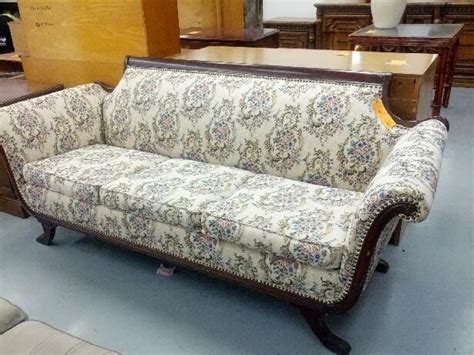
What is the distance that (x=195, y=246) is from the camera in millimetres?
1718

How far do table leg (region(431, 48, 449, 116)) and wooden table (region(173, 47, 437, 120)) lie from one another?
51.9 inches

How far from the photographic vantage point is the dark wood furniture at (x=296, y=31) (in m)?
4.80

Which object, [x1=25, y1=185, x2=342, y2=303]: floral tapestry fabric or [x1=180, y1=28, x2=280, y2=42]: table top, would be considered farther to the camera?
[x1=180, y1=28, x2=280, y2=42]: table top

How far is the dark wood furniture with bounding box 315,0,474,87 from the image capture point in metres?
4.21

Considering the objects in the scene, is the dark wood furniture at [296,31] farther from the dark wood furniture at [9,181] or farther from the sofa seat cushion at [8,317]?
the sofa seat cushion at [8,317]

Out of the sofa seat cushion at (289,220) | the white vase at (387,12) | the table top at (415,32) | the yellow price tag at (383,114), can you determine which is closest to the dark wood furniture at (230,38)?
the table top at (415,32)

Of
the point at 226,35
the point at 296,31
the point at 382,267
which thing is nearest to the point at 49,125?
the point at 382,267

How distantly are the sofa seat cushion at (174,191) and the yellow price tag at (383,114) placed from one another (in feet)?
1.90

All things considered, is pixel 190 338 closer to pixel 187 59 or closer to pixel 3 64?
pixel 187 59

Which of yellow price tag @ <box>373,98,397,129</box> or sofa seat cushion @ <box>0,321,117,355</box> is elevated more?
yellow price tag @ <box>373,98,397,129</box>

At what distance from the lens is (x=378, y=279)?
192 cm

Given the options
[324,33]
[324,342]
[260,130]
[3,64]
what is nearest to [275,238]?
[324,342]

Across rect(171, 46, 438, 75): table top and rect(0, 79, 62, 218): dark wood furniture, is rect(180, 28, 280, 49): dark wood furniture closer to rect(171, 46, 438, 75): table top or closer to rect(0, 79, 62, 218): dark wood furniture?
rect(171, 46, 438, 75): table top

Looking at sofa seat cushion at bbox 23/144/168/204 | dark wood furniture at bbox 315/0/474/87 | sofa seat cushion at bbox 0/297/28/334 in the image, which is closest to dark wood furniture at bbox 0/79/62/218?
sofa seat cushion at bbox 23/144/168/204
